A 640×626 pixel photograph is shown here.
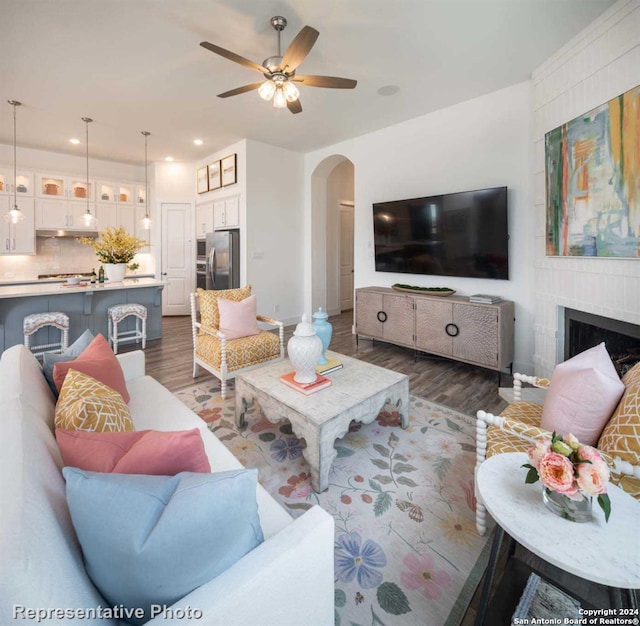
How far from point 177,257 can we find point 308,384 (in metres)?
5.53

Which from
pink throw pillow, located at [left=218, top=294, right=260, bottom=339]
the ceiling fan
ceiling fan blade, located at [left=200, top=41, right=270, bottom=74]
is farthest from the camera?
pink throw pillow, located at [left=218, top=294, right=260, bottom=339]

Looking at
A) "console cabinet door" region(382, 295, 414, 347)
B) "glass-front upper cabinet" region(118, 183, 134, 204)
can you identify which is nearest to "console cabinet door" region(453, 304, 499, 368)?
"console cabinet door" region(382, 295, 414, 347)

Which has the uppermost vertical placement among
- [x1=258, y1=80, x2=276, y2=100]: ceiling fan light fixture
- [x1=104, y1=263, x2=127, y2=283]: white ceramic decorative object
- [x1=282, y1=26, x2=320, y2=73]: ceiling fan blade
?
[x1=282, y1=26, x2=320, y2=73]: ceiling fan blade

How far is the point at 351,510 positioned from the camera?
1.77m

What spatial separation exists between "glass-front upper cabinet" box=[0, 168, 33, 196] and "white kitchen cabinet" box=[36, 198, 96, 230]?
0.21 metres

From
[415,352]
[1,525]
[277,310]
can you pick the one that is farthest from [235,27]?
[277,310]

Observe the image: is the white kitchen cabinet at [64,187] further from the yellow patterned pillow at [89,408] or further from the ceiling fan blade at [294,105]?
the yellow patterned pillow at [89,408]

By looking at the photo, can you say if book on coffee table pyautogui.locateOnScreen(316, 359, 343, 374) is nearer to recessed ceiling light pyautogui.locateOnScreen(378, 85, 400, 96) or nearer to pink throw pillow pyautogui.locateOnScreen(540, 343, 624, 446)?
pink throw pillow pyautogui.locateOnScreen(540, 343, 624, 446)

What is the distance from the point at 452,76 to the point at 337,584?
4.11 metres

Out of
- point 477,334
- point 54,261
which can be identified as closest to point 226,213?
point 54,261

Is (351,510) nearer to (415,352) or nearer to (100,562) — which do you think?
(100,562)

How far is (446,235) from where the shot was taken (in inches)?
160

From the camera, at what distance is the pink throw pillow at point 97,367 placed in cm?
157

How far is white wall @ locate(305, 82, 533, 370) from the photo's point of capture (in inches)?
141
